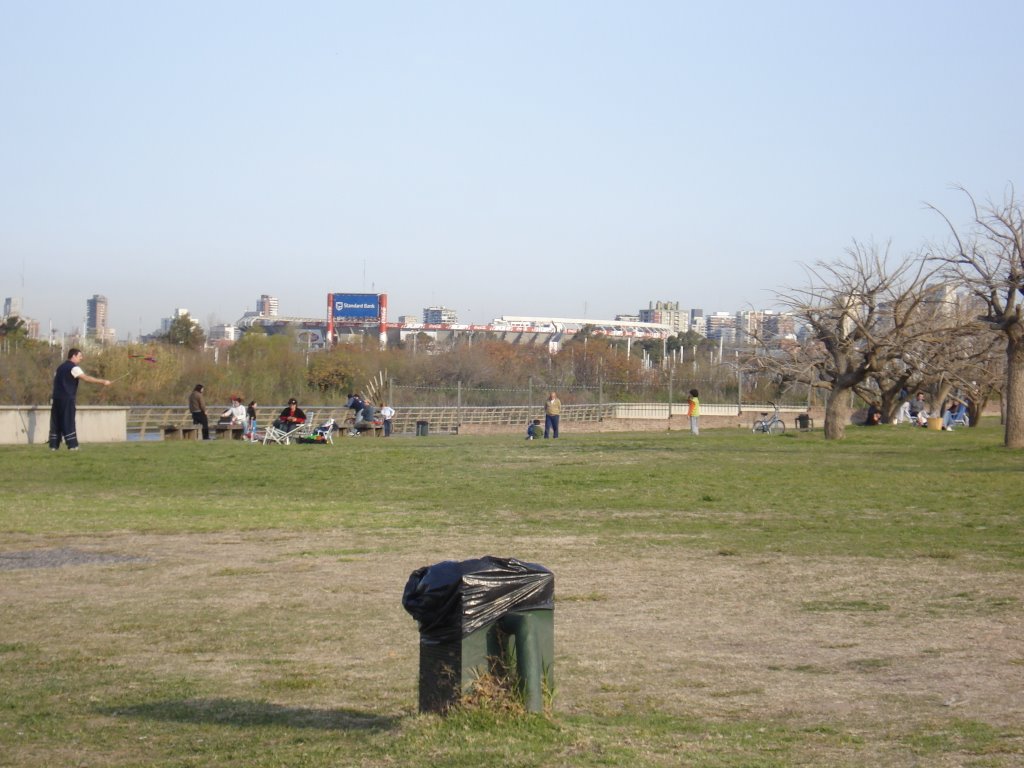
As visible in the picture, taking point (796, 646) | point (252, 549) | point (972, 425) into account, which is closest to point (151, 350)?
point (972, 425)

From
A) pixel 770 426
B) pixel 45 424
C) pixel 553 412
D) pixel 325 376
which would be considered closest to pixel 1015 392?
pixel 553 412

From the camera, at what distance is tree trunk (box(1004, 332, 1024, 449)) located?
31.8 meters

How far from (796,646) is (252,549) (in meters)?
7.26

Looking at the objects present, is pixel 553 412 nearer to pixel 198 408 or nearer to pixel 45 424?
pixel 198 408

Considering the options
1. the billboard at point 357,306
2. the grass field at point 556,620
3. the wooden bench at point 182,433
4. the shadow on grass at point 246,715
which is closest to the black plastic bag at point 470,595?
the grass field at point 556,620

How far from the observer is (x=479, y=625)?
5.86 meters

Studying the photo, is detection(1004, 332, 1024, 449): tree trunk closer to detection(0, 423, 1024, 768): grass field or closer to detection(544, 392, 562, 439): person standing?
Result: detection(0, 423, 1024, 768): grass field

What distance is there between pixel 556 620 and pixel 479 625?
3960 mm

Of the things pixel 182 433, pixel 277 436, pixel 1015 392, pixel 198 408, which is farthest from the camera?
pixel 182 433

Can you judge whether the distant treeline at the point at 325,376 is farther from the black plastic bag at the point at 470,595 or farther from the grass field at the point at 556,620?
the black plastic bag at the point at 470,595

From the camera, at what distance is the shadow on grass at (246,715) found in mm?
6473

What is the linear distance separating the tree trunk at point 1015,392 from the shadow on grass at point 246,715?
28.5m


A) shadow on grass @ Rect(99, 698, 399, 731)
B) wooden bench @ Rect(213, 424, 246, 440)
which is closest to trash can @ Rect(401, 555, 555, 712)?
shadow on grass @ Rect(99, 698, 399, 731)

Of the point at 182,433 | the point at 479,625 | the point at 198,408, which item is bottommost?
the point at 182,433
